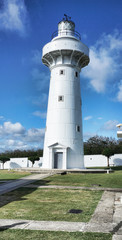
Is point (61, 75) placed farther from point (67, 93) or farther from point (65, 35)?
point (65, 35)

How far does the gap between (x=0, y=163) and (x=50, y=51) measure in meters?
23.4

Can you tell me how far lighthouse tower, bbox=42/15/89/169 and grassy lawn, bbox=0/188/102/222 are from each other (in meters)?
13.0

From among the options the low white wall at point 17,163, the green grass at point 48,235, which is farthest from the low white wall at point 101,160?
the green grass at point 48,235

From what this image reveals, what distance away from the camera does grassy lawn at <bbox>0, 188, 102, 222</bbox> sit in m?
5.59

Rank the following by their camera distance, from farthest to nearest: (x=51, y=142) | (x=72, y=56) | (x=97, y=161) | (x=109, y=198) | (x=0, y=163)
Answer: (x=0, y=163) → (x=97, y=161) → (x=72, y=56) → (x=51, y=142) → (x=109, y=198)

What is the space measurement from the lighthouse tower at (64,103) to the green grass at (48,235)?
56.8 ft

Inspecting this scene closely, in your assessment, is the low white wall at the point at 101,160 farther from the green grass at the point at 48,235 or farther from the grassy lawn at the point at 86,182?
the green grass at the point at 48,235

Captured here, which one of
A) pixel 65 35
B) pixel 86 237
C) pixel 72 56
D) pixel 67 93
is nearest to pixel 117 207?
pixel 86 237

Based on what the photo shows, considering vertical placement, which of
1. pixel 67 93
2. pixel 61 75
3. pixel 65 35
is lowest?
pixel 67 93

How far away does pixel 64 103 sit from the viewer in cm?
2291

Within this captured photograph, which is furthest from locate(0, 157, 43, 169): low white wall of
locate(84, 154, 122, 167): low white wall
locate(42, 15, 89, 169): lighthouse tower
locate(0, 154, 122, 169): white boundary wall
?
locate(42, 15, 89, 169): lighthouse tower

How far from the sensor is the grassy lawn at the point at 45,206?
5586mm

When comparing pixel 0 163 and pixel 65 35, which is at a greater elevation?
pixel 65 35

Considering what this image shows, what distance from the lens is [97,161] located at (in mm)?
33375
